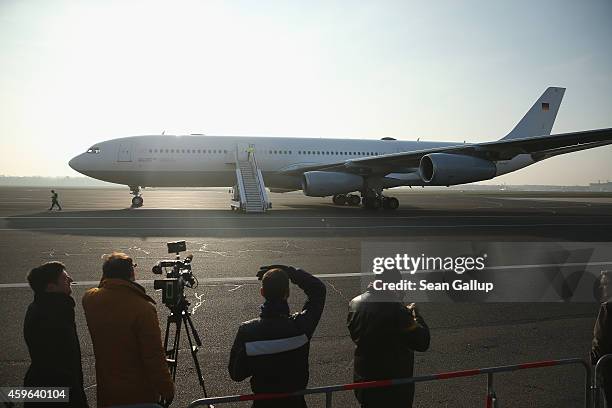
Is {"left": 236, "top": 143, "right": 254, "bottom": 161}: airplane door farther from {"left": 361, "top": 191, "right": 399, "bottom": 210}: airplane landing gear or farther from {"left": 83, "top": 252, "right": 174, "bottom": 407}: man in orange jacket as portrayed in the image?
{"left": 83, "top": 252, "right": 174, "bottom": 407}: man in orange jacket

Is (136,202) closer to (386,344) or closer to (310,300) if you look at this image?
(310,300)

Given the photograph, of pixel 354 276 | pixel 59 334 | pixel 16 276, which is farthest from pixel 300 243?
pixel 59 334

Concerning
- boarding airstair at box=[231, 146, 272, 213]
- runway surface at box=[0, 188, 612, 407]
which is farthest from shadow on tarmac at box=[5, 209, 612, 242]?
boarding airstair at box=[231, 146, 272, 213]

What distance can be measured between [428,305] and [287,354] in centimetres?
525

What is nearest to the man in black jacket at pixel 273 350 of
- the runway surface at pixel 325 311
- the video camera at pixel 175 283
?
the video camera at pixel 175 283

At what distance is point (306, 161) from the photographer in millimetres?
28188

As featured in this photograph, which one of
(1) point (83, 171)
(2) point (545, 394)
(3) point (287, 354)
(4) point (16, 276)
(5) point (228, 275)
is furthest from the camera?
(1) point (83, 171)

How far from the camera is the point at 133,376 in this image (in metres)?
3.34

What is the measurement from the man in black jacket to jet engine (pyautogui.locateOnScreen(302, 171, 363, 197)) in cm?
2025

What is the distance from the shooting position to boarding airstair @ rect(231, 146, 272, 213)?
24.5 m

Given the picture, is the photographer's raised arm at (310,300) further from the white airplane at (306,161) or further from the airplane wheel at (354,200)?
the airplane wheel at (354,200)

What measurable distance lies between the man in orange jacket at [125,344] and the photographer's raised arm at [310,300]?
1.03 meters

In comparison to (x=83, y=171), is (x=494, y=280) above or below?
below

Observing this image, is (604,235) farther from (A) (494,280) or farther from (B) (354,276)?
(B) (354,276)
